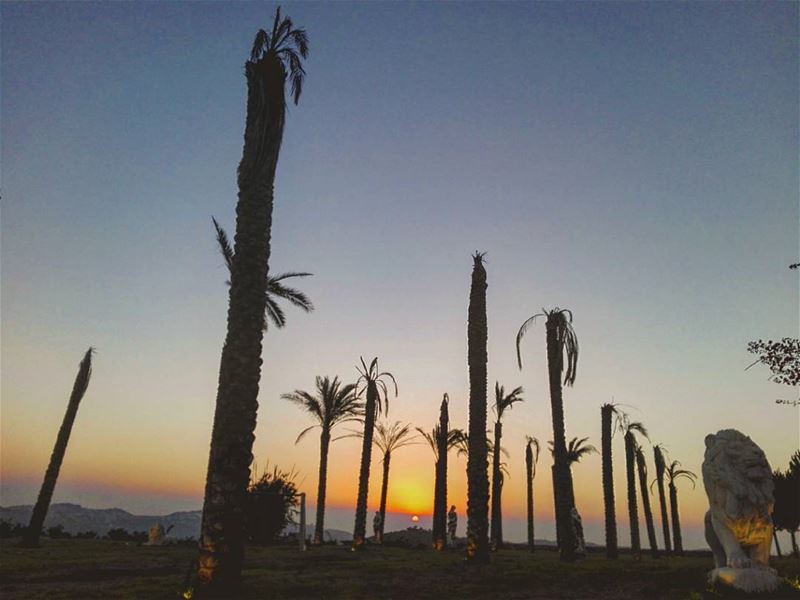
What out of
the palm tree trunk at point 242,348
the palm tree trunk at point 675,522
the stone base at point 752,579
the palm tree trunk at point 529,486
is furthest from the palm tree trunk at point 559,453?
the palm tree trunk at point 675,522

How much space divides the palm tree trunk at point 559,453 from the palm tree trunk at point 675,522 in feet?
89.9

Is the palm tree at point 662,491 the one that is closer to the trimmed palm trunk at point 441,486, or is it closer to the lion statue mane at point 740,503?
the trimmed palm trunk at point 441,486

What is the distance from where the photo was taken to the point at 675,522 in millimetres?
45531

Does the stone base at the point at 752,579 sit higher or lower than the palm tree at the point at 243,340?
lower

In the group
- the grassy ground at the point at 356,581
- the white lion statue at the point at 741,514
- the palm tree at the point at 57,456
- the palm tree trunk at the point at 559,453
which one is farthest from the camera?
the palm tree at the point at 57,456

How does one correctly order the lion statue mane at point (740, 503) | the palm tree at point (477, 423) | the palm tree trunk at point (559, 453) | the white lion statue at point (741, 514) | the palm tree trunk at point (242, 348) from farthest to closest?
the palm tree trunk at point (559, 453), the palm tree at point (477, 423), the palm tree trunk at point (242, 348), the lion statue mane at point (740, 503), the white lion statue at point (741, 514)

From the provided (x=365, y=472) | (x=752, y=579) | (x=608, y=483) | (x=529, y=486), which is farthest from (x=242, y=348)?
(x=529, y=486)

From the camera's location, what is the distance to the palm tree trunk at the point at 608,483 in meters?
29.8

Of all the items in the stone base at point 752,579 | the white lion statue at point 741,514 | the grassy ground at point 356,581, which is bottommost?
the grassy ground at point 356,581

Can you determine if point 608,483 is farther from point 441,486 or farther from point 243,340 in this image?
point 243,340

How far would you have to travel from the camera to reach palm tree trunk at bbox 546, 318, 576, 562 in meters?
21.9

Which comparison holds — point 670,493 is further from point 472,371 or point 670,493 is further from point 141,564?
point 141,564

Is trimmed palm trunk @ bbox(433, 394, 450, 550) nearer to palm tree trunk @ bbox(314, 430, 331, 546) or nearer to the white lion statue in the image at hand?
palm tree trunk @ bbox(314, 430, 331, 546)

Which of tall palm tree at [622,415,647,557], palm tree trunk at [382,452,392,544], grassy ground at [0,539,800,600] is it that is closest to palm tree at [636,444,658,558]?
tall palm tree at [622,415,647,557]
